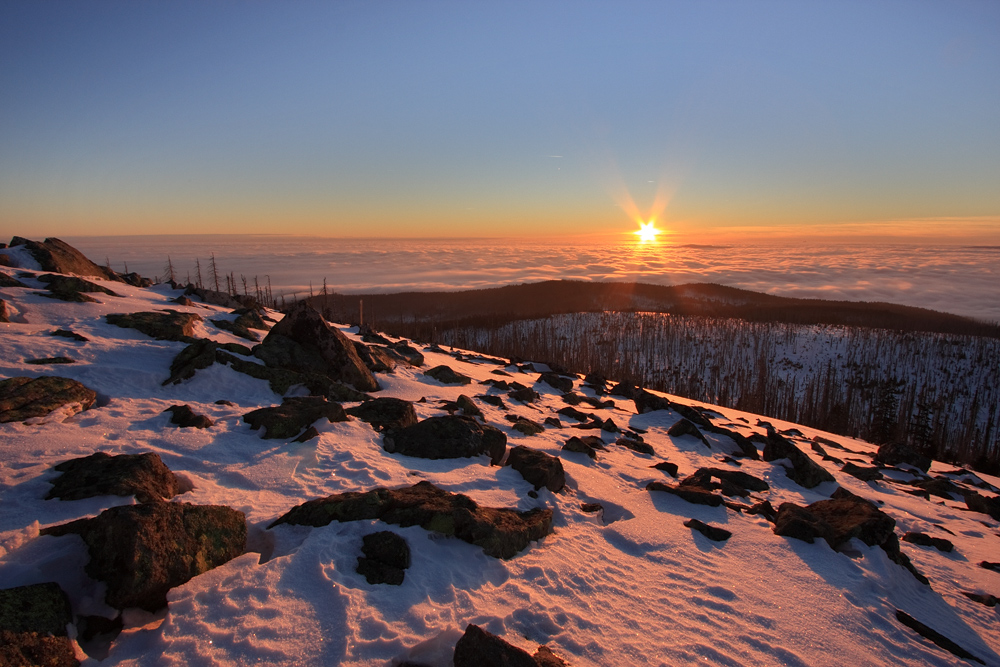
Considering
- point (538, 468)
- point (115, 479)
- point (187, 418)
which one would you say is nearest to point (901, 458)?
point (538, 468)

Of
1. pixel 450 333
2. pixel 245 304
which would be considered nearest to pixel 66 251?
pixel 245 304

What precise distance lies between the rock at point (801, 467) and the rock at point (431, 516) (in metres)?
10.9

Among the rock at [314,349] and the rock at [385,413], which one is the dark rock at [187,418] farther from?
the rock at [314,349]

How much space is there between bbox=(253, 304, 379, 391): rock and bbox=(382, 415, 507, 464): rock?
4749 millimetres

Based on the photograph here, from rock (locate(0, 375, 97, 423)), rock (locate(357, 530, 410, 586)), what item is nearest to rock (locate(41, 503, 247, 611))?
rock (locate(357, 530, 410, 586))

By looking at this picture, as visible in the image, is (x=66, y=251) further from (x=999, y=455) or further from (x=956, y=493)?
(x=999, y=455)

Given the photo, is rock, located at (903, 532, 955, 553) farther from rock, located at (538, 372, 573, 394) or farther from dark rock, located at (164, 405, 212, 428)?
dark rock, located at (164, 405, 212, 428)

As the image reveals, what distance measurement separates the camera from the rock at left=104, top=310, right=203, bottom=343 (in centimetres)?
1373

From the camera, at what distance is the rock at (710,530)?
8156 mm

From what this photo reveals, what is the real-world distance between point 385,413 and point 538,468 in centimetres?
425

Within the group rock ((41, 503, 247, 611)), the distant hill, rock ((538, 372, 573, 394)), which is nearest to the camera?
rock ((41, 503, 247, 611))

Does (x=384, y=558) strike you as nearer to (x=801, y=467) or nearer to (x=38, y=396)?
(x=38, y=396)

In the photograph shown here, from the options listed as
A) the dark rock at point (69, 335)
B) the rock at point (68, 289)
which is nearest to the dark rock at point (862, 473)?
the dark rock at point (69, 335)

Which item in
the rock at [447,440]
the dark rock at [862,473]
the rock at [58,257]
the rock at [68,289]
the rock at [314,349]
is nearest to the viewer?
the rock at [447,440]
